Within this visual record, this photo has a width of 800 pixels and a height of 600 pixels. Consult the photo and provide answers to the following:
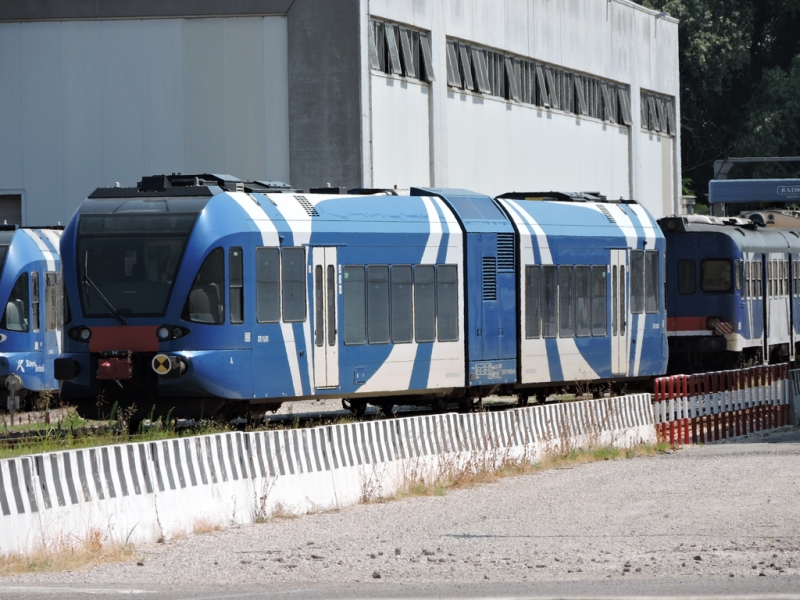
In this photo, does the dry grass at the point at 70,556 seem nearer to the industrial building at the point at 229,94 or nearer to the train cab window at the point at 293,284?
the train cab window at the point at 293,284

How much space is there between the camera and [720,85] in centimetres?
7206

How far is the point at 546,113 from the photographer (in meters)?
45.1

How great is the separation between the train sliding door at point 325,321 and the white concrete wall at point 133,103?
14.7m

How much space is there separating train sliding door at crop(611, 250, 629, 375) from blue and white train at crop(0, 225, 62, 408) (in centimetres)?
878

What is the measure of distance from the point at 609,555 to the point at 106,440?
21.8ft

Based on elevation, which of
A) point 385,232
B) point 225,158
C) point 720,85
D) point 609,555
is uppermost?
point 720,85

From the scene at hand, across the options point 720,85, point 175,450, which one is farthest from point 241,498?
point 720,85

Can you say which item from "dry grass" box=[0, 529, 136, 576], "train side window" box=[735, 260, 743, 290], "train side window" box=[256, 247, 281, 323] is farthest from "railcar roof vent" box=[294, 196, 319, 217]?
"train side window" box=[735, 260, 743, 290]

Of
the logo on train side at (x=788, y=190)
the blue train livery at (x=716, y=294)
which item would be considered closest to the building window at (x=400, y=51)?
A: the blue train livery at (x=716, y=294)

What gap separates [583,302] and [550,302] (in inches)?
35.8

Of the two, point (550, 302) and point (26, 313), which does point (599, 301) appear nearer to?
point (550, 302)

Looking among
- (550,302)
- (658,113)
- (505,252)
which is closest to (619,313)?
(550,302)

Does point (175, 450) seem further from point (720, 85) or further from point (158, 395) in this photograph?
point (720, 85)

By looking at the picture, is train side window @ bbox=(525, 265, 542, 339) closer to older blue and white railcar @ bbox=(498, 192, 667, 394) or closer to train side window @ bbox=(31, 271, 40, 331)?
older blue and white railcar @ bbox=(498, 192, 667, 394)
